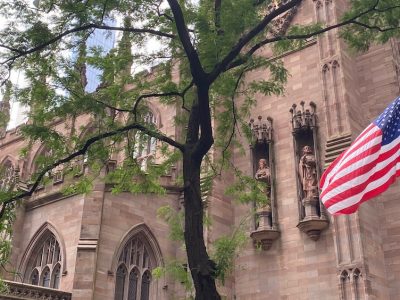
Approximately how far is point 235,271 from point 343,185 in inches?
390

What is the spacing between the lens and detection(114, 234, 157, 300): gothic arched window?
17.6 metres

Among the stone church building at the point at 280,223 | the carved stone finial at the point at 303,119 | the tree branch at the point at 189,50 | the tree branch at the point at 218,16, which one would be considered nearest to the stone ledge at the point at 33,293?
the stone church building at the point at 280,223

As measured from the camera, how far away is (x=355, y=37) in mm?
11656

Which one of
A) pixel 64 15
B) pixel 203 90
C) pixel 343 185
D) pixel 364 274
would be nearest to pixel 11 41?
pixel 64 15

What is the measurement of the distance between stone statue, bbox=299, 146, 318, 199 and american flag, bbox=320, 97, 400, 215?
792 cm

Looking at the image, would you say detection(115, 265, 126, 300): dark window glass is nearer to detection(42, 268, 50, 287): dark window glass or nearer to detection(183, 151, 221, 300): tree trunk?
→ detection(42, 268, 50, 287): dark window glass

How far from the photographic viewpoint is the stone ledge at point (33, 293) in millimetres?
15711

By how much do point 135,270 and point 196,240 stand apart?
31.1ft

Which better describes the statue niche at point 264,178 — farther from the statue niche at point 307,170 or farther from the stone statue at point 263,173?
the statue niche at point 307,170

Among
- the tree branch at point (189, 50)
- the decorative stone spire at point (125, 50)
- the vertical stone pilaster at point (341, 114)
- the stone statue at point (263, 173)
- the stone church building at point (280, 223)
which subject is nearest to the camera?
the tree branch at point (189, 50)

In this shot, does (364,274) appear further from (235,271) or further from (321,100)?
(321,100)

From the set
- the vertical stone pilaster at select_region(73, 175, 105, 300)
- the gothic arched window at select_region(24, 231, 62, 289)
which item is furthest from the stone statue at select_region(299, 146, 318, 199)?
the gothic arched window at select_region(24, 231, 62, 289)

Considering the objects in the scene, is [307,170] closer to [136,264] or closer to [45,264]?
[136,264]

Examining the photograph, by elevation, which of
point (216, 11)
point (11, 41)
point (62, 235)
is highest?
point (216, 11)
